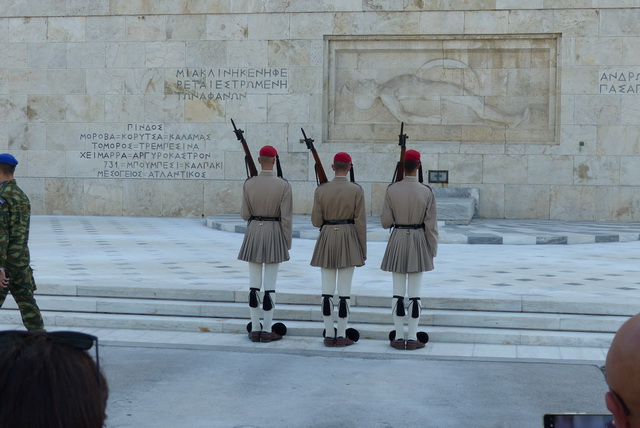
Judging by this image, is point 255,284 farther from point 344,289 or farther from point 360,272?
point 360,272

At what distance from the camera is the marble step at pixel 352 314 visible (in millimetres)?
7383

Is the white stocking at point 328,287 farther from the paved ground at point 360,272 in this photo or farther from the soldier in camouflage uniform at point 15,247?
the soldier in camouflage uniform at point 15,247

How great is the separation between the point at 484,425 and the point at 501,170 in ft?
38.5

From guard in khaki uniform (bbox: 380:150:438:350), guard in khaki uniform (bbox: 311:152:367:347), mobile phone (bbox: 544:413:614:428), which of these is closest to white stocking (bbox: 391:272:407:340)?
guard in khaki uniform (bbox: 380:150:438:350)

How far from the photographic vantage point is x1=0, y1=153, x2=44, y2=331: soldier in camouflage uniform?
593 cm

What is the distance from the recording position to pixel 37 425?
127 cm

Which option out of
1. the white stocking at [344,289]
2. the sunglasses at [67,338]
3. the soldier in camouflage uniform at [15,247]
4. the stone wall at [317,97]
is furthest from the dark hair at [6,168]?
the stone wall at [317,97]

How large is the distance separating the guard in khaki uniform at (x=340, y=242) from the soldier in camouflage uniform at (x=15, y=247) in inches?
82.5

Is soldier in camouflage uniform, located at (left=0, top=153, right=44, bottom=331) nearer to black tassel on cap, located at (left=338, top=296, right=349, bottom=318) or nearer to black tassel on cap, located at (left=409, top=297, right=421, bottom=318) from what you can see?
black tassel on cap, located at (left=338, top=296, right=349, bottom=318)

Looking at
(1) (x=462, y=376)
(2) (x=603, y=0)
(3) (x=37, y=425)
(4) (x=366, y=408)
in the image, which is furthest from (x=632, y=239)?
(3) (x=37, y=425)

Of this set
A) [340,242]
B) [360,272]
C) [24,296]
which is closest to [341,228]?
[340,242]

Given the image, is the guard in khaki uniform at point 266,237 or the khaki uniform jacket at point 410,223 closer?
the khaki uniform jacket at point 410,223

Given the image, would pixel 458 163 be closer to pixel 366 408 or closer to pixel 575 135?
pixel 575 135

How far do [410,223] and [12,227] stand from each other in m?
2.88
